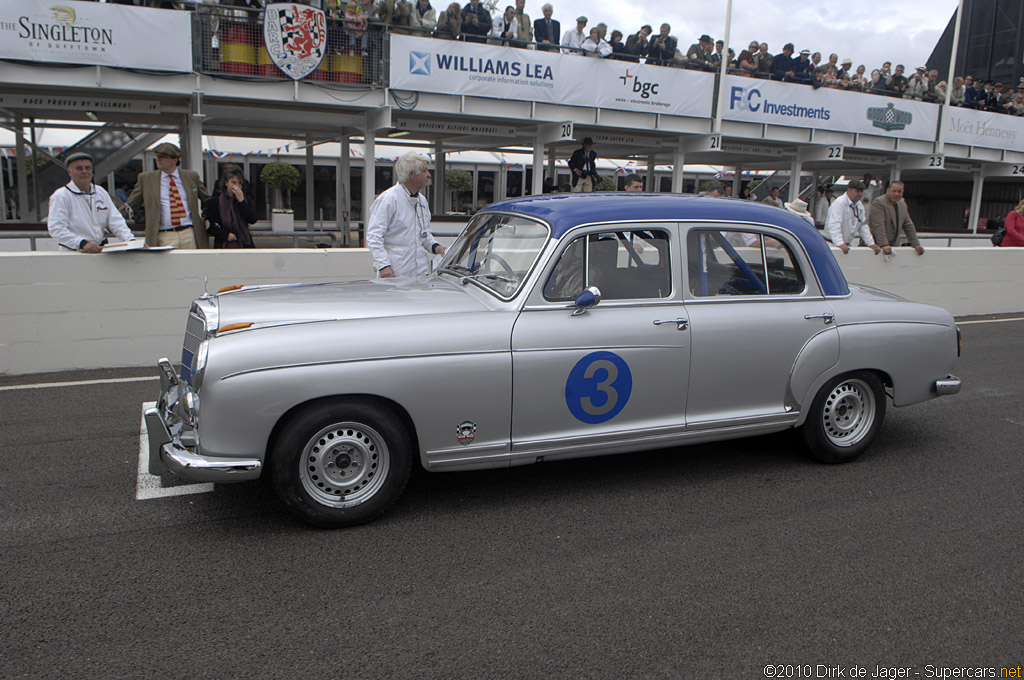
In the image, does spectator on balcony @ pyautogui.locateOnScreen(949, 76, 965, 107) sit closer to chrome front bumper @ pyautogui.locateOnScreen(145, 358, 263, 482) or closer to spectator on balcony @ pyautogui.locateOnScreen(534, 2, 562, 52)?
spectator on balcony @ pyautogui.locateOnScreen(534, 2, 562, 52)

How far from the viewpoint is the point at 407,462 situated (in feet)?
13.1

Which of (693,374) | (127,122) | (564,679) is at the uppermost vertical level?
(127,122)

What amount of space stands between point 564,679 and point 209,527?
6.82ft

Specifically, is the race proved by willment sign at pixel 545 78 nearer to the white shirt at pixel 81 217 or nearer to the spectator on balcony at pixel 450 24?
the spectator on balcony at pixel 450 24

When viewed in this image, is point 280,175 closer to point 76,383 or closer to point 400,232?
point 76,383

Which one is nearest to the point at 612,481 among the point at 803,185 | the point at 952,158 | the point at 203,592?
the point at 203,592

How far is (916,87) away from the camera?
25922 millimetres

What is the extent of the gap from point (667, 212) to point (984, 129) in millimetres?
28995

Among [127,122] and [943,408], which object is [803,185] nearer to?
[127,122]

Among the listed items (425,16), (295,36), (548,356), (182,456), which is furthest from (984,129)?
(182,456)

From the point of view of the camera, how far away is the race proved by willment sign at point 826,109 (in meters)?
22.1

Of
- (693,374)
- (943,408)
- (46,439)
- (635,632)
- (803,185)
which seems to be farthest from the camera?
(803,185)

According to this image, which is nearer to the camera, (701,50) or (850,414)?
(850,414)

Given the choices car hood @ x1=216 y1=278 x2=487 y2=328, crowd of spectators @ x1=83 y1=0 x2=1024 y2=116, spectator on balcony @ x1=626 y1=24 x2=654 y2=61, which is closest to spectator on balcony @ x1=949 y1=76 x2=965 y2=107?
crowd of spectators @ x1=83 y1=0 x2=1024 y2=116
